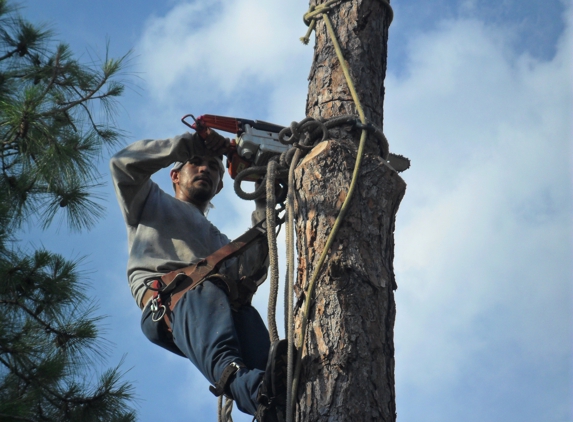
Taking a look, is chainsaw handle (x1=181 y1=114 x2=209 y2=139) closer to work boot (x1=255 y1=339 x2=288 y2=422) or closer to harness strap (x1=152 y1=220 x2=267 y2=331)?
harness strap (x1=152 y1=220 x2=267 y2=331)

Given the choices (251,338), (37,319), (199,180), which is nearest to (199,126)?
(199,180)

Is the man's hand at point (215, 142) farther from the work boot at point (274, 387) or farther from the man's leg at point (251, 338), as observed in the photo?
the work boot at point (274, 387)

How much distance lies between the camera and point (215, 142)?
11.8 feet

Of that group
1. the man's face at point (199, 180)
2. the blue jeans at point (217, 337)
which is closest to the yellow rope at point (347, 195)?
the blue jeans at point (217, 337)

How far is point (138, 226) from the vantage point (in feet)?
12.2

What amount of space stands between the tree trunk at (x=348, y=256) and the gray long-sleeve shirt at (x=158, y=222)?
2.87ft

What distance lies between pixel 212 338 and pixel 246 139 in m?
0.98

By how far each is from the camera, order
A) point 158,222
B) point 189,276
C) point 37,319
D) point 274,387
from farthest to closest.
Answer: point 37,319 → point 158,222 → point 189,276 → point 274,387

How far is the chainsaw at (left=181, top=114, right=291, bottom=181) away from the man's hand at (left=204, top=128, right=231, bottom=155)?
1.0 inches

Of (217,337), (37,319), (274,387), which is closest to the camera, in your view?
(274,387)

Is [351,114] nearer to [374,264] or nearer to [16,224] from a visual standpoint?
[374,264]

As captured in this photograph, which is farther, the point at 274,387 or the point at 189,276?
the point at 189,276

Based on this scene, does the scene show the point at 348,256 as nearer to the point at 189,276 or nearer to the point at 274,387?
the point at 274,387

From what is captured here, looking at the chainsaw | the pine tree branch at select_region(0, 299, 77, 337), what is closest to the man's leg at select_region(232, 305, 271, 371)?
the chainsaw
